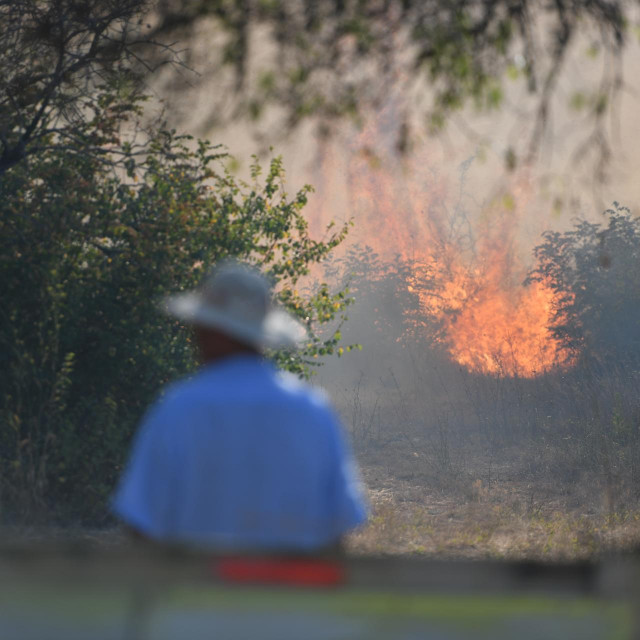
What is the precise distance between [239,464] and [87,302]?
25.4 feet

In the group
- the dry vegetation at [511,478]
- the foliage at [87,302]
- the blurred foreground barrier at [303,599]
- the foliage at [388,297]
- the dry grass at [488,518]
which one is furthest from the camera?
the foliage at [388,297]

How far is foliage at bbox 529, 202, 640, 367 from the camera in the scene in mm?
30453

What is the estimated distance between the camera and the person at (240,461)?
8.70 feet

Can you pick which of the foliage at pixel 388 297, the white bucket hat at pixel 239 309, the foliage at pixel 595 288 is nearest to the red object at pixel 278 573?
the white bucket hat at pixel 239 309

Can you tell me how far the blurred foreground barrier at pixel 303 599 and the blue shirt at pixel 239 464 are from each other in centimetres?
9

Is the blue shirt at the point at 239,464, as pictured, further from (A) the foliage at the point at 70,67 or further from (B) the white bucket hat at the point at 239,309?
(A) the foliage at the point at 70,67

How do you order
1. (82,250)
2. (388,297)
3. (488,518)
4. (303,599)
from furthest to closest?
(388,297) → (488,518) → (82,250) → (303,599)

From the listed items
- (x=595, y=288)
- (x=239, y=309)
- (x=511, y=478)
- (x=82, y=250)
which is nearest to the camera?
(x=239, y=309)

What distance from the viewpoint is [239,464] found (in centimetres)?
265

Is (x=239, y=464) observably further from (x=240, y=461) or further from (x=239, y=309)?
(x=239, y=309)

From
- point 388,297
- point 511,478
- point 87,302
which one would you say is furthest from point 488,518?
point 388,297

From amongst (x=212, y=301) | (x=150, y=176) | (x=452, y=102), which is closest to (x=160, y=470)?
(x=212, y=301)

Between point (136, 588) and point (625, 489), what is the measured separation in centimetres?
1402

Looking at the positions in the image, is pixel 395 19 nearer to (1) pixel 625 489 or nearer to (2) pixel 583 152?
(2) pixel 583 152
